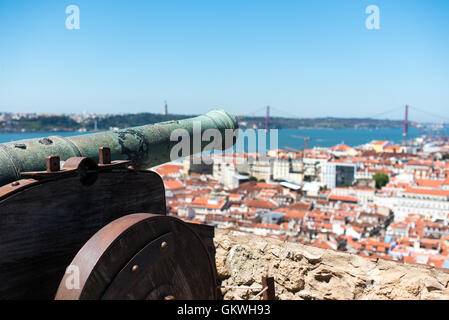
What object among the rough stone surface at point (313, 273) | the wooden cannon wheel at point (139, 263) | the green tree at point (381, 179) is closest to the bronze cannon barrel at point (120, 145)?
the wooden cannon wheel at point (139, 263)

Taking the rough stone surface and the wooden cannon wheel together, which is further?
the rough stone surface

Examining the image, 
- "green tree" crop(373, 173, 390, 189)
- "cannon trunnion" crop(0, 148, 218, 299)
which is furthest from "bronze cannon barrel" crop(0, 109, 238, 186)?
"green tree" crop(373, 173, 390, 189)

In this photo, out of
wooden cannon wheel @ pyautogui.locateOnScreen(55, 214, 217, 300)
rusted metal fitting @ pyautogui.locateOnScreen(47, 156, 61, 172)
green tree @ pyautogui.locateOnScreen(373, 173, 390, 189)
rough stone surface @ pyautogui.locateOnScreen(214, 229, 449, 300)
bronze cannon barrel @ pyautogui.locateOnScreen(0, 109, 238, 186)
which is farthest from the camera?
green tree @ pyautogui.locateOnScreen(373, 173, 390, 189)

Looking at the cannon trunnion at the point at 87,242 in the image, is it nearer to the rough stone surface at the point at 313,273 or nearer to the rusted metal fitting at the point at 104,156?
the rusted metal fitting at the point at 104,156

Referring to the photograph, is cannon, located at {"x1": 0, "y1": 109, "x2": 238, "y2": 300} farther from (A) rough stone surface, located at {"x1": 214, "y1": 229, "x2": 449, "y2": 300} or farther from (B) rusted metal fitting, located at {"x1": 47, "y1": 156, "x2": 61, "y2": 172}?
(A) rough stone surface, located at {"x1": 214, "y1": 229, "x2": 449, "y2": 300}

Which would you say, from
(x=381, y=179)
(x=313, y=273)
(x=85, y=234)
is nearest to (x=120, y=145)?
(x=85, y=234)
